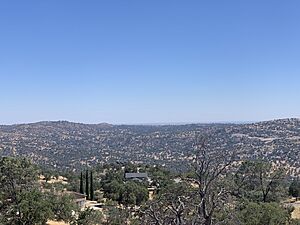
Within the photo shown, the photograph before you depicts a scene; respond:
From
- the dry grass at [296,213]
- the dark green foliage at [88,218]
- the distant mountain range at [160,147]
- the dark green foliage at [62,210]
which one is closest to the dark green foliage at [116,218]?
the dark green foliage at [88,218]

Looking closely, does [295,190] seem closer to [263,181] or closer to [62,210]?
[263,181]

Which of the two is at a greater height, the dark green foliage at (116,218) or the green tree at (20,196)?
the green tree at (20,196)

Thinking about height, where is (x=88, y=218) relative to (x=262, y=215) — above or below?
below

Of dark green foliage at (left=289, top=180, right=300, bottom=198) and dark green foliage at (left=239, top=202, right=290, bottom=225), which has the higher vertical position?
dark green foliage at (left=239, top=202, right=290, bottom=225)

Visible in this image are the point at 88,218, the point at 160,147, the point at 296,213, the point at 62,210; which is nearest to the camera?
the point at 88,218

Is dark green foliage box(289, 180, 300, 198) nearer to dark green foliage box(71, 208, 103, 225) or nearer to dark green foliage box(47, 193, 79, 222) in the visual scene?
dark green foliage box(71, 208, 103, 225)

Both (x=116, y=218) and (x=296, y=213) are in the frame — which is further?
(x=296, y=213)

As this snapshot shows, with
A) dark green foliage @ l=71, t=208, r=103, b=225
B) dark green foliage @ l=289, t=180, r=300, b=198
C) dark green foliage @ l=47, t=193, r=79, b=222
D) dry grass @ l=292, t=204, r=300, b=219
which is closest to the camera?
dark green foliage @ l=71, t=208, r=103, b=225

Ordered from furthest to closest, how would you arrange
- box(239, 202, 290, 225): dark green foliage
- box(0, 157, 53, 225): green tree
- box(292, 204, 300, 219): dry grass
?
box(292, 204, 300, 219): dry grass, box(0, 157, 53, 225): green tree, box(239, 202, 290, 225): dark green foliage

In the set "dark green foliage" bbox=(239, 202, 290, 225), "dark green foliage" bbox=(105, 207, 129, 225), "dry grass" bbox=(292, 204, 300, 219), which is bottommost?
"dry grass" bbox=(292, 204, 300, 219)

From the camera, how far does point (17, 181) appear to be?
1620 inches

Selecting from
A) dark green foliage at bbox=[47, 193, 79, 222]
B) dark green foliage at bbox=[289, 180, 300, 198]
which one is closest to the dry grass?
dark green foliage at bbox=[289, 180, 300, 198]

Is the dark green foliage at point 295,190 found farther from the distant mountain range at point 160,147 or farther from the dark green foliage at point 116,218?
the dark green foliage at point 116,218

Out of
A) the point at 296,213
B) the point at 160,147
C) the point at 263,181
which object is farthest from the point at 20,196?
the point at 160,147
